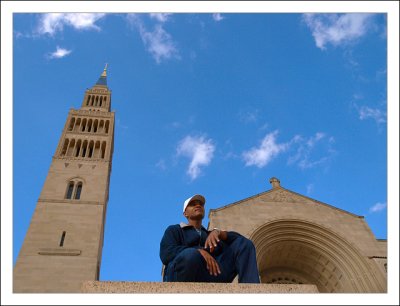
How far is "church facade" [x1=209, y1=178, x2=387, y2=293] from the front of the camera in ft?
53.9

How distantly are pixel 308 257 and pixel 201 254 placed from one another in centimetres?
1626

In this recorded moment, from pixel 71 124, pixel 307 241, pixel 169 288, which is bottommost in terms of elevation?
pixel 169 288

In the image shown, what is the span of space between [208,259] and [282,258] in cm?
1625

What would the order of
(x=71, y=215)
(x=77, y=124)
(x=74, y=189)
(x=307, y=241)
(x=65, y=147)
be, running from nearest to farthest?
(x=307, y=241)
(x=71, y=215)
(x=74, y=189)
(x=65, y=147)
(x=77, y=124)

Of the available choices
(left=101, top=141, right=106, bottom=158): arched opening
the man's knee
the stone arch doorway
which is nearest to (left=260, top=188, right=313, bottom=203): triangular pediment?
the stone arch doorway

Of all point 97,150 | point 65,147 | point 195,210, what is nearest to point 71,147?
point 65,147

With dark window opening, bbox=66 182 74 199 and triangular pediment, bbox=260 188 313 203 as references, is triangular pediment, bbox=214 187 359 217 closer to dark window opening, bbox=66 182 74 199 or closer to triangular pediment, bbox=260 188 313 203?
triangular pediment, bbox=260 188 313 203

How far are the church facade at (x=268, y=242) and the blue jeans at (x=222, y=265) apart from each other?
41.9ft

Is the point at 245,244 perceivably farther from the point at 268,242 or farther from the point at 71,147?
the point at 71,147

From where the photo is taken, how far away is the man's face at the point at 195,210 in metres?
4.46

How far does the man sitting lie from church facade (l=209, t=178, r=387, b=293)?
40.7ft

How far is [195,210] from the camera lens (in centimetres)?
448

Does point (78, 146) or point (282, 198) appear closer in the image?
point (282, 198)

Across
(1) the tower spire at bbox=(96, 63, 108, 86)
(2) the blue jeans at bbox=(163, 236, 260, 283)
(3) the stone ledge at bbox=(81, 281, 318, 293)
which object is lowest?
(3) the stone ledge at bbox=(81, 281, 318, 293)
